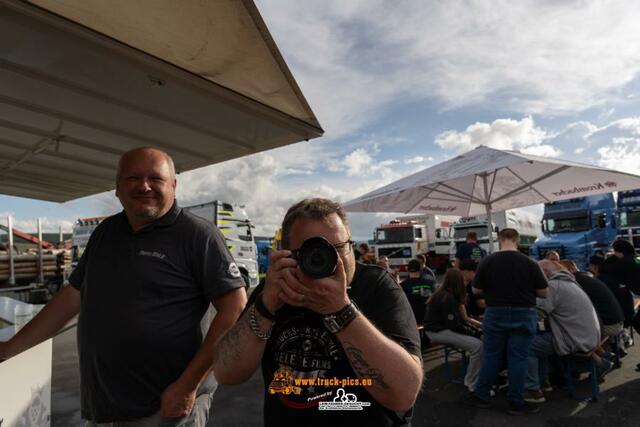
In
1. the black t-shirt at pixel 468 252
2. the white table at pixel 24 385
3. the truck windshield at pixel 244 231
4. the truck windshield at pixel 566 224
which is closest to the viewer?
the white table at pixel 24 385

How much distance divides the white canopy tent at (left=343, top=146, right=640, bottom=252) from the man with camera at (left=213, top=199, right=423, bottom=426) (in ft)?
14.3

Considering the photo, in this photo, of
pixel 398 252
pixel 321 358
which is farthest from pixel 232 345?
pixel 398 252

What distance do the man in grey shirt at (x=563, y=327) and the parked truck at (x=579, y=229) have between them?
1055 centimetres

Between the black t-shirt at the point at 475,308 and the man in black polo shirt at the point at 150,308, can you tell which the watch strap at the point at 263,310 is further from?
the black t-shirt at the point at 475,308

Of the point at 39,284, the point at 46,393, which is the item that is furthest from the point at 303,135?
the point at 39,284

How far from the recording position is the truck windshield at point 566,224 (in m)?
14.1

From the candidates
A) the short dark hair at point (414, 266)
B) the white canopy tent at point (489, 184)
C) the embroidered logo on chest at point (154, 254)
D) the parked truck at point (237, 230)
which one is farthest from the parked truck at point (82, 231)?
the embroidered logo on chest at point (154, 254)

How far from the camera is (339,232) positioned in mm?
1271

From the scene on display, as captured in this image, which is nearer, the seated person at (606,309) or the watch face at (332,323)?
the watch face at (332,323)

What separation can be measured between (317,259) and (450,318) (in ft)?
13.9

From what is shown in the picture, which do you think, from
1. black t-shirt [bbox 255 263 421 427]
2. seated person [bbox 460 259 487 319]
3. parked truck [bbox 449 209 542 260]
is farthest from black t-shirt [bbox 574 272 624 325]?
parked truck [bbox 449 209 542 260]

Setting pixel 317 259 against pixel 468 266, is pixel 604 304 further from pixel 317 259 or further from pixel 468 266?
pixel 317 259

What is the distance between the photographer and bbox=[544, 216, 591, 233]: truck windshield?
14133 mm

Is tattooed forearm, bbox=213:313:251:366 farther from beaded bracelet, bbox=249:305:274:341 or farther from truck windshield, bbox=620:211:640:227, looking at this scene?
truck windshield, bbox=620:211:640:227
